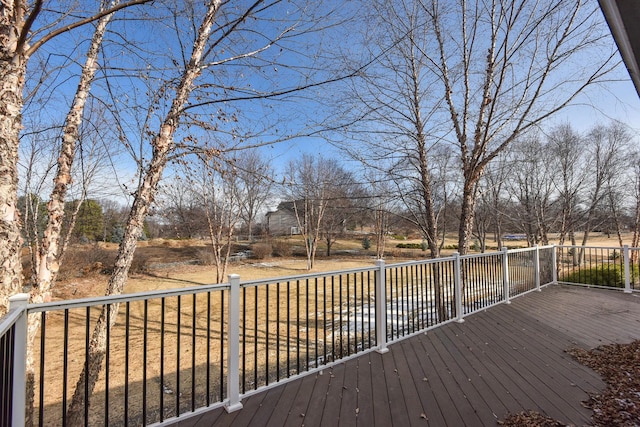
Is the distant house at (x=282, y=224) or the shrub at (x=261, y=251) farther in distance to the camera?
the distant house at (x=282, y=224)

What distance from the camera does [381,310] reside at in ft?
10.6

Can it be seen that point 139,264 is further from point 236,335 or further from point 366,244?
point 366,244

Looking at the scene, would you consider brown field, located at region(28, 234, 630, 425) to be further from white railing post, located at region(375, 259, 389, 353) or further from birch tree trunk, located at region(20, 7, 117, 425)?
birch tree trunk, located at region(20, 7, 117, 425)

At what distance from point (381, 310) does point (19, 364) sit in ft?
9.37

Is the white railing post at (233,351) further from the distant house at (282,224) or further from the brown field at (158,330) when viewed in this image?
the distant house at (282,224)

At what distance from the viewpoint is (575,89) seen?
4832 millimetres

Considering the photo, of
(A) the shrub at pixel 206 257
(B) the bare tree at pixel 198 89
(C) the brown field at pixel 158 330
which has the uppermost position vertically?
(B) the bare tree at pixel 198 89

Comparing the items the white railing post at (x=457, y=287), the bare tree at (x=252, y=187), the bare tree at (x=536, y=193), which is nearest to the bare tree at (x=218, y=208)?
the bare tree at (x=252, y=187)

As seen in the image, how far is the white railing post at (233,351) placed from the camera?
7.20 feet

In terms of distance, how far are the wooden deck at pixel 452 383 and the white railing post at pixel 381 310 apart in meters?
0.13

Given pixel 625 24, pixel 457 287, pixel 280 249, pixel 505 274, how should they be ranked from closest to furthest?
pixel 625 24 → pixel 457 287 → pixel 505 274 → pixel 280 249

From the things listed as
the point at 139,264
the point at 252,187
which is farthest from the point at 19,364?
the point at 139,264

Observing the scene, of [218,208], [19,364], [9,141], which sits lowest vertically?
[19,364]

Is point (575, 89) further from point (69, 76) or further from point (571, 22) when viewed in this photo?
point (69, 76)
